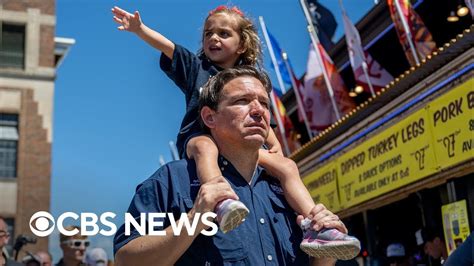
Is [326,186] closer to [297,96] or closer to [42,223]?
[297,96]

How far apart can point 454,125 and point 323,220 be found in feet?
23.0

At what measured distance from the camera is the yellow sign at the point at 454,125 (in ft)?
29.8

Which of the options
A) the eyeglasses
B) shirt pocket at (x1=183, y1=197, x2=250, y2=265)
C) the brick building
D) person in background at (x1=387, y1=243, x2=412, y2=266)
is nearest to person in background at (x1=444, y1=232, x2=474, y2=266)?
shirt pocket at (x1=183, y1=197, x2=250, y2=265)

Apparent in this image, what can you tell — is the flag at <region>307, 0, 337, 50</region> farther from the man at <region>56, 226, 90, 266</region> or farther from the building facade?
the building facade

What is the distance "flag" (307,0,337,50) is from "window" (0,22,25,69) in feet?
46.1

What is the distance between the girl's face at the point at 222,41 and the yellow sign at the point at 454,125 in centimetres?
553

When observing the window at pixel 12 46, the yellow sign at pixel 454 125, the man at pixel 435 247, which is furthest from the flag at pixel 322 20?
the window at pixel 12 46

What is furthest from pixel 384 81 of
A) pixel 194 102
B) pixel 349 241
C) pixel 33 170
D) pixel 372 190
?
pixel 33 170

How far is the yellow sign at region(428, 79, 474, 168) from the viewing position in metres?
9.09

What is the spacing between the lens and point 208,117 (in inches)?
121

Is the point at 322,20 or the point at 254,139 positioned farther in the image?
the point at 322,20

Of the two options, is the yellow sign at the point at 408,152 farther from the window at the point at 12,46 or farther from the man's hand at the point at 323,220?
the window at the point at 12,46

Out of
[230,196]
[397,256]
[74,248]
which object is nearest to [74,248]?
[74,248]

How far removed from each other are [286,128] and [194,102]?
15.9 meters
